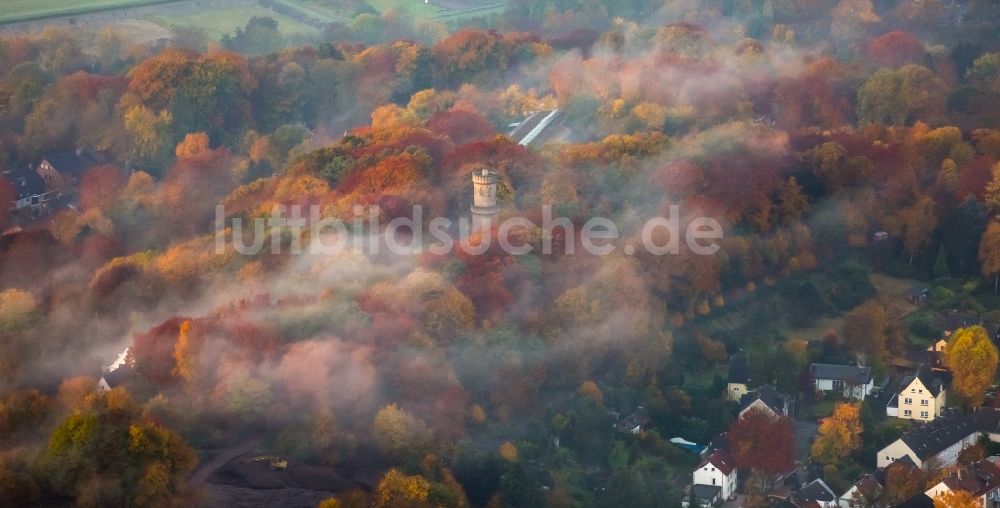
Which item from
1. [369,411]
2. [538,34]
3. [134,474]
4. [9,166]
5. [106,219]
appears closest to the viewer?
[134,474]

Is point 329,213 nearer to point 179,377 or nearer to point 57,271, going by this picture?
point 57,271

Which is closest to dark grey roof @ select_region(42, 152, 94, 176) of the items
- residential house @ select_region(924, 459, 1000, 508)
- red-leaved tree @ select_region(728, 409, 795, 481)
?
red-leaved tree @ select_region(728, 409, 795, 481)

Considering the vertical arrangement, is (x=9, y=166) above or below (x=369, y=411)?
below

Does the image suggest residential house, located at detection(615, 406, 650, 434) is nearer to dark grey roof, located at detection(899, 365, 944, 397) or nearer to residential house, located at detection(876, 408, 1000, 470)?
residential house, located at detection(876, 408, 1000, 470)

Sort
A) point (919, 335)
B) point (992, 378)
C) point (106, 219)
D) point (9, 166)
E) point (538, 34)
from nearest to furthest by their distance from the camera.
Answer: point (992, 378) → point (919, 335) → point (106, 219) → point (9, 166) → point (538, 34)

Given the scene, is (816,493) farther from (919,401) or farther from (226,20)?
(226,20)

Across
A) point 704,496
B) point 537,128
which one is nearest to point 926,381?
point 704,496

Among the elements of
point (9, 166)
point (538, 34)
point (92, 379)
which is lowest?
point (538, 34)

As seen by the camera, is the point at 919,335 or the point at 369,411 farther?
the point at 919,335

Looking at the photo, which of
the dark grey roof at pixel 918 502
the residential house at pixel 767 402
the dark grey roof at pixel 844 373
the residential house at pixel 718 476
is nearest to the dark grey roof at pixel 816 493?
the residential house at pixel 718 476

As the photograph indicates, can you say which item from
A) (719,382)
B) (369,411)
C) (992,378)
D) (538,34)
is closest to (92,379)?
(369,411)
